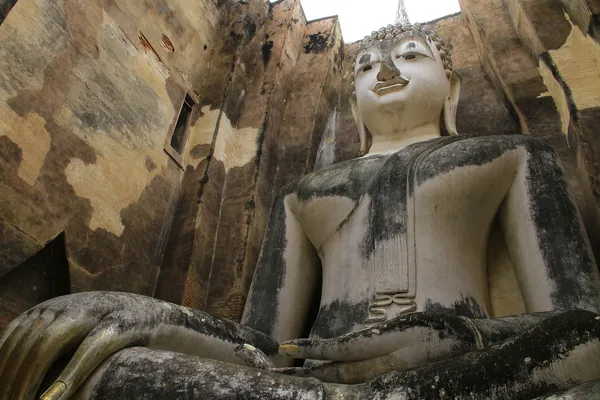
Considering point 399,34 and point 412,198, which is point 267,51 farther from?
point 412,198

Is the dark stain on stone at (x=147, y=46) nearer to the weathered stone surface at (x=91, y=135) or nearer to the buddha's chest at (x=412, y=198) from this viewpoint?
the weathered stone surface at (x=91, y=135)

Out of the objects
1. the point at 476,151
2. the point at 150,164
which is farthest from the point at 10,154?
the point at 476,151

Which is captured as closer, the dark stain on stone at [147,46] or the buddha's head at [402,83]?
the buddha's head at [402,83]

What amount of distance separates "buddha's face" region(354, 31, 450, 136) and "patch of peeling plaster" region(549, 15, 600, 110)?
2.92ft

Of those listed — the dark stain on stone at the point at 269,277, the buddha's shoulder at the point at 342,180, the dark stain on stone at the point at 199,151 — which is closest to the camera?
the dark stain on stone at the point at 269,277

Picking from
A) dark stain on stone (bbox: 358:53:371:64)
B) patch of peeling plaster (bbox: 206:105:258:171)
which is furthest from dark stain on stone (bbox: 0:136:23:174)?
dark stain on stone (bbox: 358:53:371:64)

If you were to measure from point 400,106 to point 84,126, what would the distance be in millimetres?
2397

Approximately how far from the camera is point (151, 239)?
17.1 feet

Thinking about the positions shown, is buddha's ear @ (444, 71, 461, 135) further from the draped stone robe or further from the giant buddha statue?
the draped stone robe

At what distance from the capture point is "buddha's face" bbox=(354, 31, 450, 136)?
4199 millimetres

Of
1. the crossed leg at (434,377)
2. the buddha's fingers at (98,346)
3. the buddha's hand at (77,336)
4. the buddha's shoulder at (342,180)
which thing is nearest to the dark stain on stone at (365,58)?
the buddha's shoulder at (342,180)

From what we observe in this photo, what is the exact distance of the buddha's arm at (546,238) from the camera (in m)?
2.94

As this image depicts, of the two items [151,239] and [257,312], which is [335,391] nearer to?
[257,312]

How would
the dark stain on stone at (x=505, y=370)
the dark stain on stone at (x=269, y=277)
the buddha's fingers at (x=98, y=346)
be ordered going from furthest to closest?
1. the dark stain on stone at (x=269, y=277)
2. the buddha's fingers at (x=98, y=346)
3. the dark stain on stone at (x=505, y=370)
